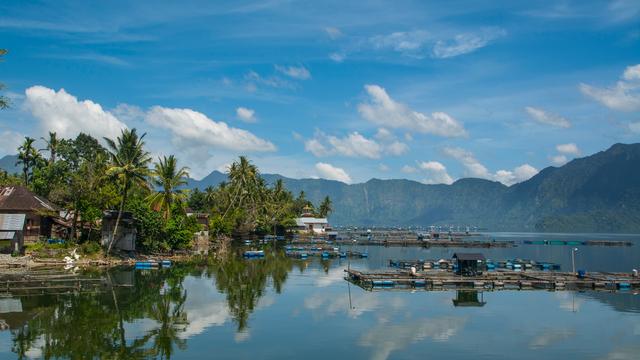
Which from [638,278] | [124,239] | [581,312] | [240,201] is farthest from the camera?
[240,201]

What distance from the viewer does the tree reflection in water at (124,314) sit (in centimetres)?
2762

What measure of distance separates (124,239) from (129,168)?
11.6 meters

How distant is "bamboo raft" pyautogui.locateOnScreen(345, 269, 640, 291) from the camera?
53562mm

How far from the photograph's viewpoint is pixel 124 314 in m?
36.3

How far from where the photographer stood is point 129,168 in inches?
2349

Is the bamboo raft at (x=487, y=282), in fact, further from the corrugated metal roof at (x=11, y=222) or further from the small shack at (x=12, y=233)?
the corrugated metal roof at (x=11, y=222)

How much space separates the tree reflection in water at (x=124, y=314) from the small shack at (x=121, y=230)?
842 centimetres

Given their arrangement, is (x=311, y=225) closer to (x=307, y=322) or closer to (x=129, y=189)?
(x=129, y=189)

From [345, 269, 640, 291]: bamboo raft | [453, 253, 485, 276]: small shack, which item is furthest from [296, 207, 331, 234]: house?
[453, 253, 485, 276]: small shack

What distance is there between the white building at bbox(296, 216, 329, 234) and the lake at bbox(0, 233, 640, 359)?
9116 cm

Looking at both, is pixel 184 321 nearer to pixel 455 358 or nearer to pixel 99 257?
pixel 455 358

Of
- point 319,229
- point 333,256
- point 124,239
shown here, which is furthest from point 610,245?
point 124,239

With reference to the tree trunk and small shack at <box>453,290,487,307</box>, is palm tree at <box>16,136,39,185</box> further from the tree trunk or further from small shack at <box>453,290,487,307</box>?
small shack at <box>453,290,487,307</box>

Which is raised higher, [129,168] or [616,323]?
[129,168]
